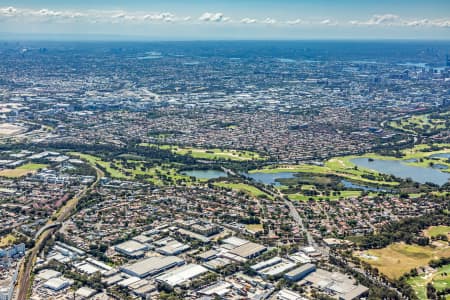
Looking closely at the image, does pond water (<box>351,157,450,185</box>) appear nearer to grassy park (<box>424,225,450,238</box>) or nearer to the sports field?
grassy park (<box>424,225,450,238</box>)

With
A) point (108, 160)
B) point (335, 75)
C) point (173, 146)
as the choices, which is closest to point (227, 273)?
point (108, 160)

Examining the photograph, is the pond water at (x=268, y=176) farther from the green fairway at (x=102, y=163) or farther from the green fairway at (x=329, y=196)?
the green fairway at (x=102, y=163)

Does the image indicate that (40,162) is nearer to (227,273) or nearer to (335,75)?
(227,273)

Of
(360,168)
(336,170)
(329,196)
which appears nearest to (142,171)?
(329,196)

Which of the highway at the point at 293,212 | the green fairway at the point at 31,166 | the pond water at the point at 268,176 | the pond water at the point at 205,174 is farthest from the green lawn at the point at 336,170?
the green fairway at the point at 31,166

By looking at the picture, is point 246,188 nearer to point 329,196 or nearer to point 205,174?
point 205,174

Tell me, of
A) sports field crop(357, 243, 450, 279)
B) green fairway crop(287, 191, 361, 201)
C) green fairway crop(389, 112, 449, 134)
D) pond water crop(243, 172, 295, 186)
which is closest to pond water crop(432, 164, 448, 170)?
green fairway crop(287, 191, 361, 201)
